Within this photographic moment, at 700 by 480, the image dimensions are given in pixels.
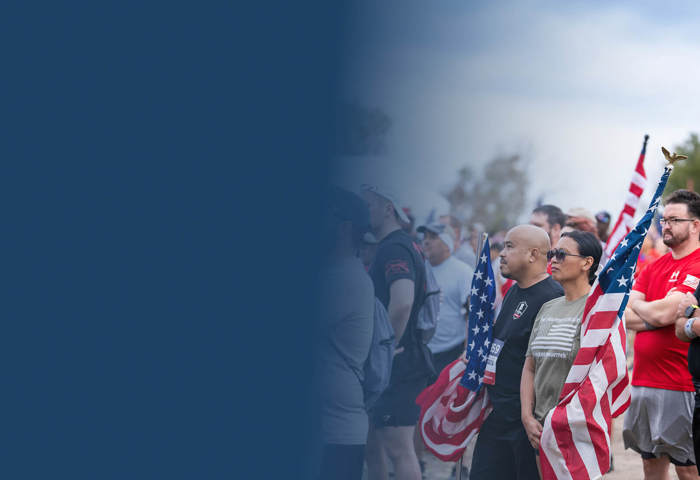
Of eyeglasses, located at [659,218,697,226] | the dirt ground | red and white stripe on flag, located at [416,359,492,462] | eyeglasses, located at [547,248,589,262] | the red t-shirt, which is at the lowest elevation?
the dirt ground

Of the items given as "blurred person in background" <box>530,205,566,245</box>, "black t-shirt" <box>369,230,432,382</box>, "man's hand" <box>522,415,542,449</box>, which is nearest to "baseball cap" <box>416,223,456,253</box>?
"black t-shirt" <box>369,230,432,382</box>

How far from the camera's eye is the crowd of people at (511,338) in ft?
7.99

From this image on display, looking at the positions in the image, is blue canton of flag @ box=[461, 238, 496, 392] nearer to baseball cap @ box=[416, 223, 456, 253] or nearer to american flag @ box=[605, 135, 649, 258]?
baseball cap @ box=[416, 223, 456, 253]

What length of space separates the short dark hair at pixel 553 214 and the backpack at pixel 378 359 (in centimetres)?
261

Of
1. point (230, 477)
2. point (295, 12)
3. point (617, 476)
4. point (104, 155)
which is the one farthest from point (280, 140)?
point (617, 476)

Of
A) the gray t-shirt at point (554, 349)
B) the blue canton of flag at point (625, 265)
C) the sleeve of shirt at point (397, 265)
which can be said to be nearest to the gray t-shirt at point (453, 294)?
the gray t-shirt at point (554, 349)

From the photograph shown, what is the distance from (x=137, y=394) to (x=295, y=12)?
0.99 meters

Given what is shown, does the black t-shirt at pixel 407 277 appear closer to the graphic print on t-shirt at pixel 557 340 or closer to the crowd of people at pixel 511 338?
the crowd of people at pixel 511 338

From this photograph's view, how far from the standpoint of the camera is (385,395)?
3.51m

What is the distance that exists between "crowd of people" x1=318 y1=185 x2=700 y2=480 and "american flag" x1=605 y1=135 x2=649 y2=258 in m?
1.32

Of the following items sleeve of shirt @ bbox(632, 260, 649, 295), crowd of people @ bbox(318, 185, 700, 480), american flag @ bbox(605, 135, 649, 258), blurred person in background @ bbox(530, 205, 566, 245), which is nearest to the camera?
crowd of people @ bbox(318, 185, 700, 480)

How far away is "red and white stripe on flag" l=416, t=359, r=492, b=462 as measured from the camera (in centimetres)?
394

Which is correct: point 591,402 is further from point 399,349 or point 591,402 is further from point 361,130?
point 361,130
